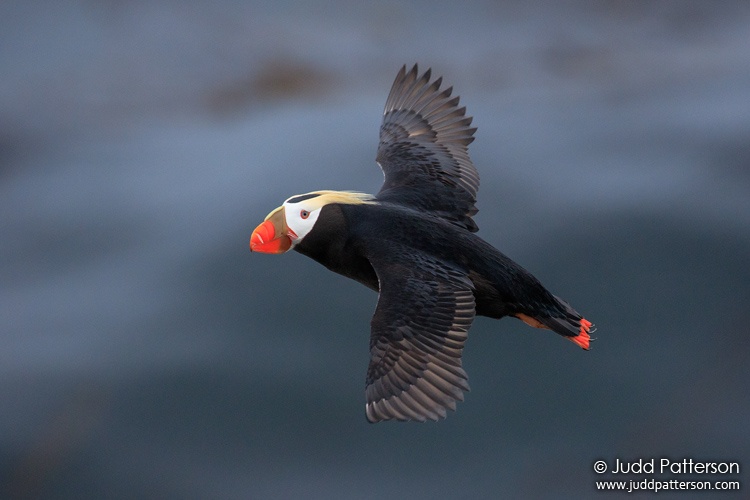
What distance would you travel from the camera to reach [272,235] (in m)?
4.15

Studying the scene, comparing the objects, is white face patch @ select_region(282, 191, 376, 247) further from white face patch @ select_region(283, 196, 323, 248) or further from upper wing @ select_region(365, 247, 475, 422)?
upper wing @ select_region(365, 247, 475, 422)

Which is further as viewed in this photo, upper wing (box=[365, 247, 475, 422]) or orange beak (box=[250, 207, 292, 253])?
orange beak (box=[250, 207, 292, 253])

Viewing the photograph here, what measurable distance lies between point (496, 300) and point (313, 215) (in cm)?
72

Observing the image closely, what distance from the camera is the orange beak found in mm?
4141

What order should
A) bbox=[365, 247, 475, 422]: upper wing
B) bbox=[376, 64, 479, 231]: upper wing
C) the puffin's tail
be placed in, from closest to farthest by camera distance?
bbox=[365, 247, 475, 422]: upper wing < the puffin's tail < bbox=[376, 64, 479, 231]: upper wing

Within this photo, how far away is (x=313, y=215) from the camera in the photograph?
415 centimetres

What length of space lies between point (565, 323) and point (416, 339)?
2.07 ft

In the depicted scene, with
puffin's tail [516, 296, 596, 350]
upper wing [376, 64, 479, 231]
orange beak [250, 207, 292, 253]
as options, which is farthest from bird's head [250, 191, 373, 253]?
puffin's tail [516, 296, 596, 350]

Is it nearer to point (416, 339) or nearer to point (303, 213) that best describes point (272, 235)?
point (303, 213)

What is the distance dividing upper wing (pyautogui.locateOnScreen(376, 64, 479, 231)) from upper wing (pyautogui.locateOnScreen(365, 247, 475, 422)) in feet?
1.86

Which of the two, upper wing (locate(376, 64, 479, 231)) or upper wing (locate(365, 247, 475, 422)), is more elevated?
upper wing (locate(376, 64, 479, 231))

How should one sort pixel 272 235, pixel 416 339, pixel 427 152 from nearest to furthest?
1. pixel 416 339
2. pixel 272 235
3. pixel 427 152

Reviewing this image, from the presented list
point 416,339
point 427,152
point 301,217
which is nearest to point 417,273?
point 416,339

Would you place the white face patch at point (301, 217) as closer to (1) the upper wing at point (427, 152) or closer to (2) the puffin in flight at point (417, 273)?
(2) the puffin in flight at point (417, 273)
